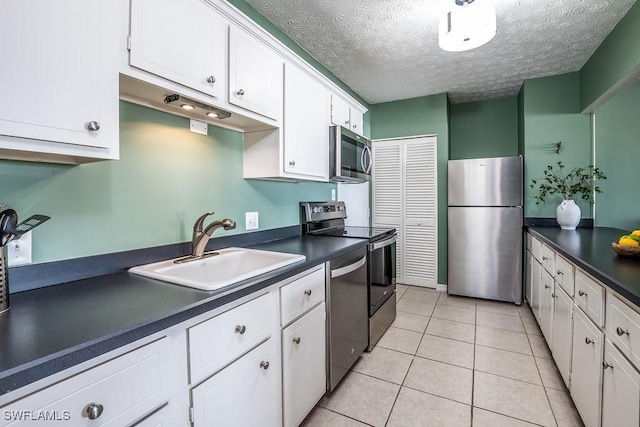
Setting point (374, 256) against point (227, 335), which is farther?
point (374, 256)

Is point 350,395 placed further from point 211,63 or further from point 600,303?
point 211,63

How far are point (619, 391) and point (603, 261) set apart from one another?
59cm

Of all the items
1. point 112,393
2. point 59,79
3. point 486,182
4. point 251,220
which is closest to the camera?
point 112,393

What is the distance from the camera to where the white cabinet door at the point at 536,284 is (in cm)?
256

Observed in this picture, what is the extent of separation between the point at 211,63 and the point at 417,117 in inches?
119

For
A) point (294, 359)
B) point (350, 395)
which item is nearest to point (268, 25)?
point (294, 359)

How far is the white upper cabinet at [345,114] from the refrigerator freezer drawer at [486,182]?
1233 millimetres

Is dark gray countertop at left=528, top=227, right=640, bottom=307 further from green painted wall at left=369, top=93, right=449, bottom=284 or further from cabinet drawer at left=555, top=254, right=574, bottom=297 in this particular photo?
green painted wall at left=369, top=93, right=449, bottom=284

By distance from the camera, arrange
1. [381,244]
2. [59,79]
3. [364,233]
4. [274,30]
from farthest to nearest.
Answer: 1. [364,233]
2. [381,244]
3. [274,30]
4. [59,79]

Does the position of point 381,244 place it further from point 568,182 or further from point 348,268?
point 568,182

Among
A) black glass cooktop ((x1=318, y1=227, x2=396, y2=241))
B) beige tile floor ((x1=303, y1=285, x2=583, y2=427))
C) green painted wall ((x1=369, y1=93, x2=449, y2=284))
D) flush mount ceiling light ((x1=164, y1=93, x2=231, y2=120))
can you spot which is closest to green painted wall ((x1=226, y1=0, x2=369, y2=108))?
flush mount ceiling light ((x1=164, y1=93, x2=231, y2=120))

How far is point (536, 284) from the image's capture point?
271cm

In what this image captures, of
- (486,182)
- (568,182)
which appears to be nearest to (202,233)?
(486,182)

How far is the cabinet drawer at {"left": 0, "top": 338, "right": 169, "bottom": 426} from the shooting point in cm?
62
